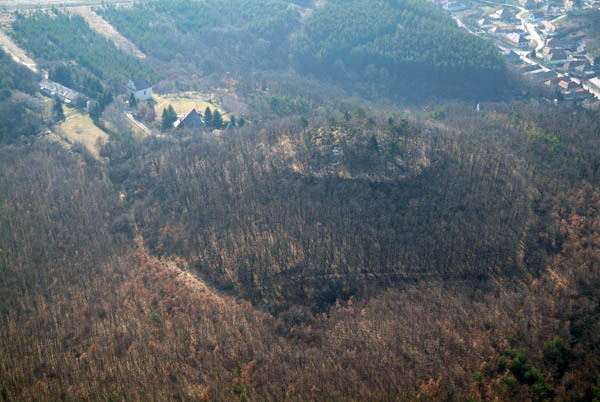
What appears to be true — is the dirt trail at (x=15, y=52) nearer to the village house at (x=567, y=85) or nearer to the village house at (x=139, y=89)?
the village house at (x=139, y=89)

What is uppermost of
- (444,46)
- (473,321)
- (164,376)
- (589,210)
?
(444,46)

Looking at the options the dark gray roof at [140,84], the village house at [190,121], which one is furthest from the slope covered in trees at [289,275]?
the dark gray roof at [140,84]

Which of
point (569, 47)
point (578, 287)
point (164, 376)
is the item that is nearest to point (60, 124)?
point (164, 376)

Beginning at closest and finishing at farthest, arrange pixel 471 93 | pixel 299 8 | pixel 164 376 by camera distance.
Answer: pixel 164 376 → pixel 471 93 → pixel 299 8

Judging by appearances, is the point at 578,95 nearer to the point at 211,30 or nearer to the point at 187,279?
the point at 211,30

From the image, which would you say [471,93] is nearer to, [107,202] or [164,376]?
[107,202]

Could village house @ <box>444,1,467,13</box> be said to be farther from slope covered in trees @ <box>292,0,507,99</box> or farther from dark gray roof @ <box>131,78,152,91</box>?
dark gray roof @ <box>131,78,152,91</box>
